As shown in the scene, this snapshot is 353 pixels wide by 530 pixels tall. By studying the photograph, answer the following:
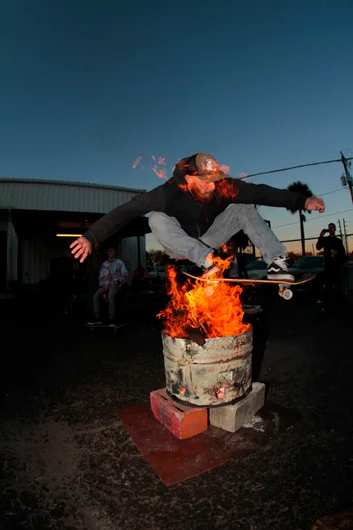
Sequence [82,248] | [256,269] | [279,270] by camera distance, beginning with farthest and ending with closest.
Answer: [256,269] < [279,270] < [82,248]

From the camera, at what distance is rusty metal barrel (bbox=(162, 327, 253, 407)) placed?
2445 mm

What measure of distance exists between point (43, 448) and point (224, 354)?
1656mm

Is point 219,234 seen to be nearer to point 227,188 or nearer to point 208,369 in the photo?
point 227,188

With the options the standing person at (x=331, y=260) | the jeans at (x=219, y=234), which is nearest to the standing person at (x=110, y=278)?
the jeans at (x=219, y=234)

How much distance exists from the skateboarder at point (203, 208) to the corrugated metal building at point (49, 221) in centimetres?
1178

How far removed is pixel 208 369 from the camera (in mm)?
2451

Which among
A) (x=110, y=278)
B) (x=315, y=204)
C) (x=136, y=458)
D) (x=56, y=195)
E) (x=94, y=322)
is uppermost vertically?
(x=56, y=195)

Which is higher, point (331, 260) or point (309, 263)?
point (309, 263)

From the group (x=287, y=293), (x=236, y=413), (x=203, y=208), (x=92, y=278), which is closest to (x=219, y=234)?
(x=203, y=208)

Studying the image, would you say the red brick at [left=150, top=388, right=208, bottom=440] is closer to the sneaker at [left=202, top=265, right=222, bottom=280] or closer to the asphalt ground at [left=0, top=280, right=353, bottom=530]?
the asphalt ground at [left=0, top=280, right=353, bottom=530]

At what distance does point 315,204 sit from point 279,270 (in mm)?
865

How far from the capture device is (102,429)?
8.59 feet

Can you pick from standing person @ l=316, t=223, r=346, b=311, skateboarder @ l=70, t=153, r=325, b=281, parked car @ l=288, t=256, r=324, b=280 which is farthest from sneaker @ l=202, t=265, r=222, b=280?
parked car @ l=288, t=256, r=324, b=280

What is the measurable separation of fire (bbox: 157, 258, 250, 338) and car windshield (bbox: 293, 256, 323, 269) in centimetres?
1213
